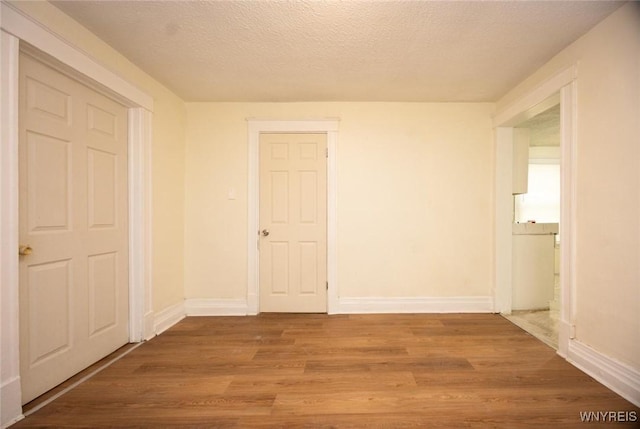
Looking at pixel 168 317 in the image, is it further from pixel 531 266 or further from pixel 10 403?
pixel 531 266

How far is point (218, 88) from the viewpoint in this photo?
301cm

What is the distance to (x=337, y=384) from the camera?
6.32 ft

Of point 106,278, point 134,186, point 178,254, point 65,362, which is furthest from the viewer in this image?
point 178,254

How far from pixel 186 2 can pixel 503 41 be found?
2260 millimetres

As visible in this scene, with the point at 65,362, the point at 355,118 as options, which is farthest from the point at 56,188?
the point at 355,118

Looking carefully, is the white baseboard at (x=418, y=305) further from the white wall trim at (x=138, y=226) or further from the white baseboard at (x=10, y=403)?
the white baseboard at (x=10, y=403)

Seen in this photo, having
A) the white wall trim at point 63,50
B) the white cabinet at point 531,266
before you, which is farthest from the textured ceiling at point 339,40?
the white cabinet at point 531,266

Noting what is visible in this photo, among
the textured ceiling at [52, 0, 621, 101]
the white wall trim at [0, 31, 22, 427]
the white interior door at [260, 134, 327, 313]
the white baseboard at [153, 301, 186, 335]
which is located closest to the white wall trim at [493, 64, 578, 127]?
the textured ceiling at [52, 0, 621, 101]

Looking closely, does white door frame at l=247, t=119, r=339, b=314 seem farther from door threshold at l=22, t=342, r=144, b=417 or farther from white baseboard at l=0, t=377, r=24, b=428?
white baseboard at l=0, t=377, r=24, b=428

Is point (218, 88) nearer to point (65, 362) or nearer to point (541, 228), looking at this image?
point (65, 362)

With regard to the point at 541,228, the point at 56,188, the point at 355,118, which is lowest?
the point at 541,228

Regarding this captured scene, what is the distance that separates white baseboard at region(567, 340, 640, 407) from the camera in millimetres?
1751

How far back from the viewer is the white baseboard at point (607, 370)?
175 centimetres

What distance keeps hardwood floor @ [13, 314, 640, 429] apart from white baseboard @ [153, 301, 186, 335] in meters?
0.10
